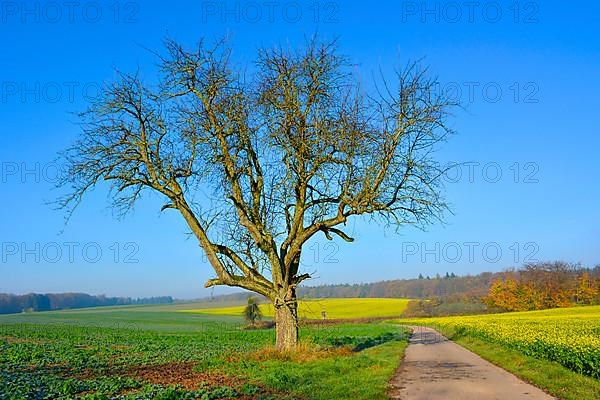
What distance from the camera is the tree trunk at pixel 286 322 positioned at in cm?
2050

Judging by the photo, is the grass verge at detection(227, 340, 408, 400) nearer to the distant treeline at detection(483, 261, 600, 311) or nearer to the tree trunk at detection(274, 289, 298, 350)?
the tree trunk at detection(274, 289, 298, 350)

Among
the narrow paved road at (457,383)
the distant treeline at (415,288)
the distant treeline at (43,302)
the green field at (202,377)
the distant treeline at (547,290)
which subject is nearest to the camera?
the green field at (202,377)

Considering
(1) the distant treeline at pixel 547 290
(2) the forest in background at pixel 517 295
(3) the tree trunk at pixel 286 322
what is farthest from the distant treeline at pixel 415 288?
(3) the tree trunk at pixel 286 322

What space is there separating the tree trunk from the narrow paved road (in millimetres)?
4340

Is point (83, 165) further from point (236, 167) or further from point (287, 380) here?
point (287, 380)

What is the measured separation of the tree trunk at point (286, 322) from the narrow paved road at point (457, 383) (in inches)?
171

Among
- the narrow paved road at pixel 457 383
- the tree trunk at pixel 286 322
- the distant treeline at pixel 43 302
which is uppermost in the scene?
the tree trunk at pixel 286 322

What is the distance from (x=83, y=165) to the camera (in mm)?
20734

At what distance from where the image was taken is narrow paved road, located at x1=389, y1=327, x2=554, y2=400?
12734 mm

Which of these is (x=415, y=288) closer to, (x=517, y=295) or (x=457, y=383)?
(x=517, y=295)

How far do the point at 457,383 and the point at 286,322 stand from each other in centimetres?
761

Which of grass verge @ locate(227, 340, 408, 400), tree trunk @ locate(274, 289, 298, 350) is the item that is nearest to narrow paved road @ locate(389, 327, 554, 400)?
grass verge @ locate(227, 340, 408, 400)

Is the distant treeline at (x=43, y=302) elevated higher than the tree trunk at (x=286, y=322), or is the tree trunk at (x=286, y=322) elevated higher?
the tree trunk at (x=286, y=322)

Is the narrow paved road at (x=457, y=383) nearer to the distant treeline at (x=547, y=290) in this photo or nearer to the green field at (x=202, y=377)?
the green field at (x=202, y=377)
